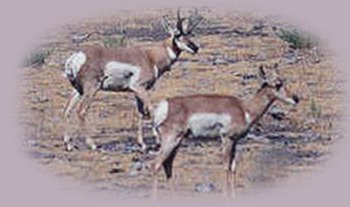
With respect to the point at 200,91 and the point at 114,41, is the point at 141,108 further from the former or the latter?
the point at 114,41

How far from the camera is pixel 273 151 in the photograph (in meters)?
6.84

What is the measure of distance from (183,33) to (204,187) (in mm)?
602

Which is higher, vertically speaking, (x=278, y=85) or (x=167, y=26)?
(x=167, y=26)

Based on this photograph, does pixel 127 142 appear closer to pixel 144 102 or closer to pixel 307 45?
pixel 144 102

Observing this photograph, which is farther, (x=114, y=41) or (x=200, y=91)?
(x=114, y=41)

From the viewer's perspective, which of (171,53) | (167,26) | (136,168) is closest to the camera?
(136,168)

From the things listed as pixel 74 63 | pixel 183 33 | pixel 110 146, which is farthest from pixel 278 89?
pixel 74 63

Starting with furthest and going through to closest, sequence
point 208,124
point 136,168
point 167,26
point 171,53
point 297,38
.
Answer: point 297,38 → point 167,26 → point 171,53 → point 136,168 → point 208,124

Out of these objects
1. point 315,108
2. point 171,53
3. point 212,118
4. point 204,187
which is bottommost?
point 204,187

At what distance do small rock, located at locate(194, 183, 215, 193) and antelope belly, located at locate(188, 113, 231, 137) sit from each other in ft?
0.61

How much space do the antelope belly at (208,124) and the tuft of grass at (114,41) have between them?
522 millimetres

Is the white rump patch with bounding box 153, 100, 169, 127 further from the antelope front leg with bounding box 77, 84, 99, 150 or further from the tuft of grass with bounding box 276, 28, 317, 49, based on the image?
the tuft of grass with bounding box 276, 28, 317, 49

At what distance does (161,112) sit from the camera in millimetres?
6691

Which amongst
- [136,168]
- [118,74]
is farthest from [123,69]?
[136,168]
